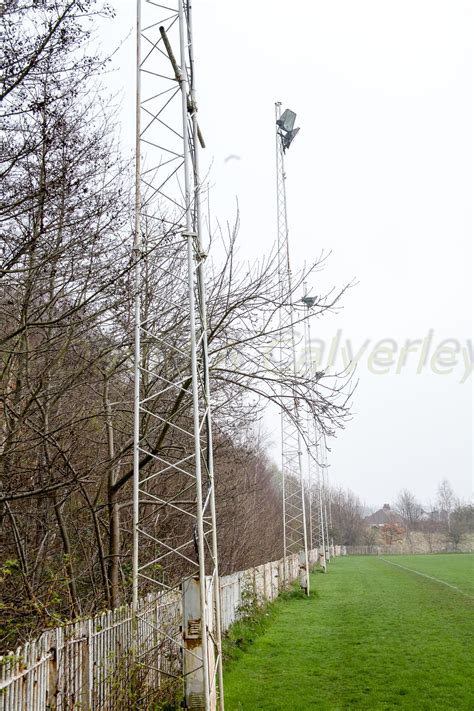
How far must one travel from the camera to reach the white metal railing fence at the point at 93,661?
5.27m

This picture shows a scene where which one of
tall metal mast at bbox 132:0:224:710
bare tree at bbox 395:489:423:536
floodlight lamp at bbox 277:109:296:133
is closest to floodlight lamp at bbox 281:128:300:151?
floodlight lamp at bbox 277:109:296:133

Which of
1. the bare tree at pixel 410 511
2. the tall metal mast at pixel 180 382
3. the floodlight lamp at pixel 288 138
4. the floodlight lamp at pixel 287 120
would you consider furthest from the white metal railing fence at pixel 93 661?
the bare tree at pixel 410 511

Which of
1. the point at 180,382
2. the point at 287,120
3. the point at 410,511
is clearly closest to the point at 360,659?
the point at 180,382

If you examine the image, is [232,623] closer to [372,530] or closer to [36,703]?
[36,703]

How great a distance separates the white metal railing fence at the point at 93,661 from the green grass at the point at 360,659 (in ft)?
5.33

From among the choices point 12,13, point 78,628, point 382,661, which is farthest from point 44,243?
point 382,661

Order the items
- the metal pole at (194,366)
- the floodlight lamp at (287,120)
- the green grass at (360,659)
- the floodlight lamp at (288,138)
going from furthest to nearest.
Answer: the floodlight lamp at (288,138)
the floodlight lamp at (287,120)
the green grass at (360,659)
the metal pole at (194,366)

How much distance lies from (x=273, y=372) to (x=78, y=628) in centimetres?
572

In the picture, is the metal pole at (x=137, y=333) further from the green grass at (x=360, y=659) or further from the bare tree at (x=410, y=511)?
the bare tree at (x=410, y=511)

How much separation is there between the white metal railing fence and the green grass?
1625mm

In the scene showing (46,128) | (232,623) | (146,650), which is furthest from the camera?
(232,623)

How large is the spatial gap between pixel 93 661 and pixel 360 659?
25.6 feet

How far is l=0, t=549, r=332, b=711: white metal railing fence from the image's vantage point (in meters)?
5.27

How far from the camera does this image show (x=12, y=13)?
6559 millimetres
